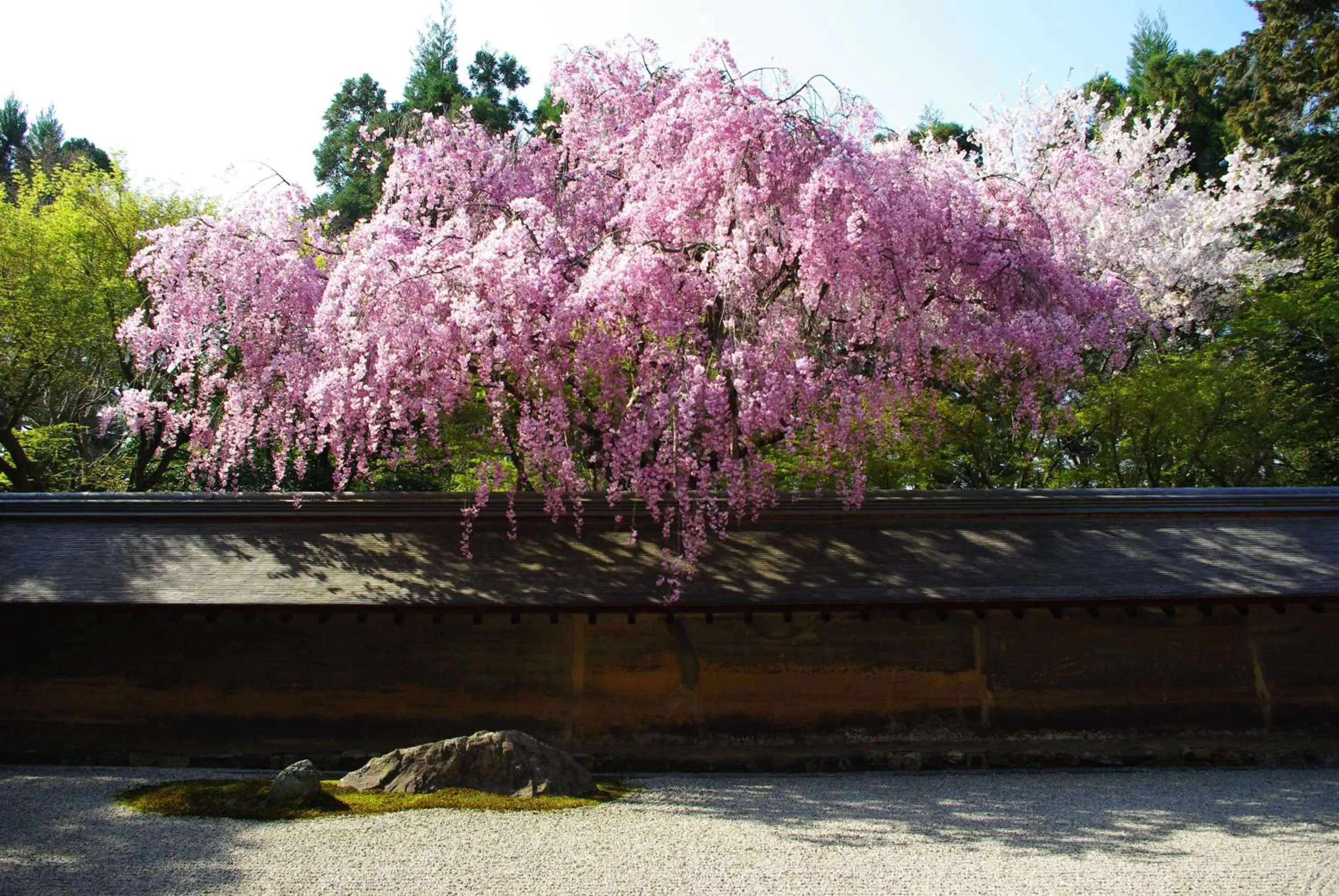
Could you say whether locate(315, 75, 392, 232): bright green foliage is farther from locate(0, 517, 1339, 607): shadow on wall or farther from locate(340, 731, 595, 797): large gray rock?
locate(340, 731, 595, 797): large gray rock

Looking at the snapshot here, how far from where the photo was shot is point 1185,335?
61.2 ft

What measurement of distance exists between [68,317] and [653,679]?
1281cm

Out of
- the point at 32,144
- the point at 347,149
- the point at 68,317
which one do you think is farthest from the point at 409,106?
the point at 32,144

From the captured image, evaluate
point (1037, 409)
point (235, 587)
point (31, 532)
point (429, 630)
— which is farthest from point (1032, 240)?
point (31, 532)

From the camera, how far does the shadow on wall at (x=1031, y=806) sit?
634 centimetres

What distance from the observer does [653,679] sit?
8.88 metres

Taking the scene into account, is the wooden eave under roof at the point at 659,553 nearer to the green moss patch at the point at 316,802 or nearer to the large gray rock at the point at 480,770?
the large gray rock at the point at 480,770

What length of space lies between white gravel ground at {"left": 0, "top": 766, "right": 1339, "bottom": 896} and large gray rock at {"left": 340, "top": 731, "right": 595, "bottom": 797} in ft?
1.56

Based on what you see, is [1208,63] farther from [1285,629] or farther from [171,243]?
[171,243]

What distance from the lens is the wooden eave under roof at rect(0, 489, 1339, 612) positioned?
859cm

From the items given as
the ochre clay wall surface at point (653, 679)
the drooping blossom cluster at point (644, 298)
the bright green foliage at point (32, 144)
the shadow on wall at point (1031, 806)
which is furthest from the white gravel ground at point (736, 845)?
the bright green foliage at point (32, 144)

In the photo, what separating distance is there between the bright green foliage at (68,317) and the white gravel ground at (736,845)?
11035mm

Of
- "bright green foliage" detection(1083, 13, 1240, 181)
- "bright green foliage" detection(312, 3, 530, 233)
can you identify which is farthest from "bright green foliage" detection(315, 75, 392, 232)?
"bright green foliage" detection(1083, 13, 1240, 181)

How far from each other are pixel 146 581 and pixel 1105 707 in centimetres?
803
